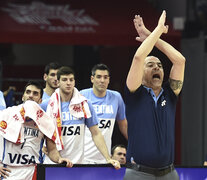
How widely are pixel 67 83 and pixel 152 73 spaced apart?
2087 millimetres

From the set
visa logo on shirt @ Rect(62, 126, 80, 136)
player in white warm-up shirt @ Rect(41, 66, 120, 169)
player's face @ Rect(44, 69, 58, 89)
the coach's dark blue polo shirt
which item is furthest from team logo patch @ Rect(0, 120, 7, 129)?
player's face @ Rect(44, 69, 58, 89)

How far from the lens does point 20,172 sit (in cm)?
784

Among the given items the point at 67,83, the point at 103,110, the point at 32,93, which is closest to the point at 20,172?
the point at 32,93

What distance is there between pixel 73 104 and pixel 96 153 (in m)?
1.63

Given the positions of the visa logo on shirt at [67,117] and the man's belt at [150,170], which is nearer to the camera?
the man's belt at [150,170]

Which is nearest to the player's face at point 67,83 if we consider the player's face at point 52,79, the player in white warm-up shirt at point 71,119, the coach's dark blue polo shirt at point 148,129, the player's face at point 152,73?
the player in white warm-up shirt at point 71,119

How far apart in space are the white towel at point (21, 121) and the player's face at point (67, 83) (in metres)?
0.75

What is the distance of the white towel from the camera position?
776cm

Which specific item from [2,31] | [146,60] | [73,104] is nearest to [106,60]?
[2,31]

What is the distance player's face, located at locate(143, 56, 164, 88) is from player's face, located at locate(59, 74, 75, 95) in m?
1.95

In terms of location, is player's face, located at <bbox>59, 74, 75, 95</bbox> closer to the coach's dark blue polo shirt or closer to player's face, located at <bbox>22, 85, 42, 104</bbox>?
player's face, located at <bbox>22, 85, 42, 104</bbox>

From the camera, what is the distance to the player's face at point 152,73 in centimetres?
→ 673

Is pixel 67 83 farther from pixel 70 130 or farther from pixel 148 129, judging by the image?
pixel 148 129

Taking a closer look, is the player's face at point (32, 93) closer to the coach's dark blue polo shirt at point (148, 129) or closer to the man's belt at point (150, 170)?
the coach's dark blue polo shirt at point (148, 129)
